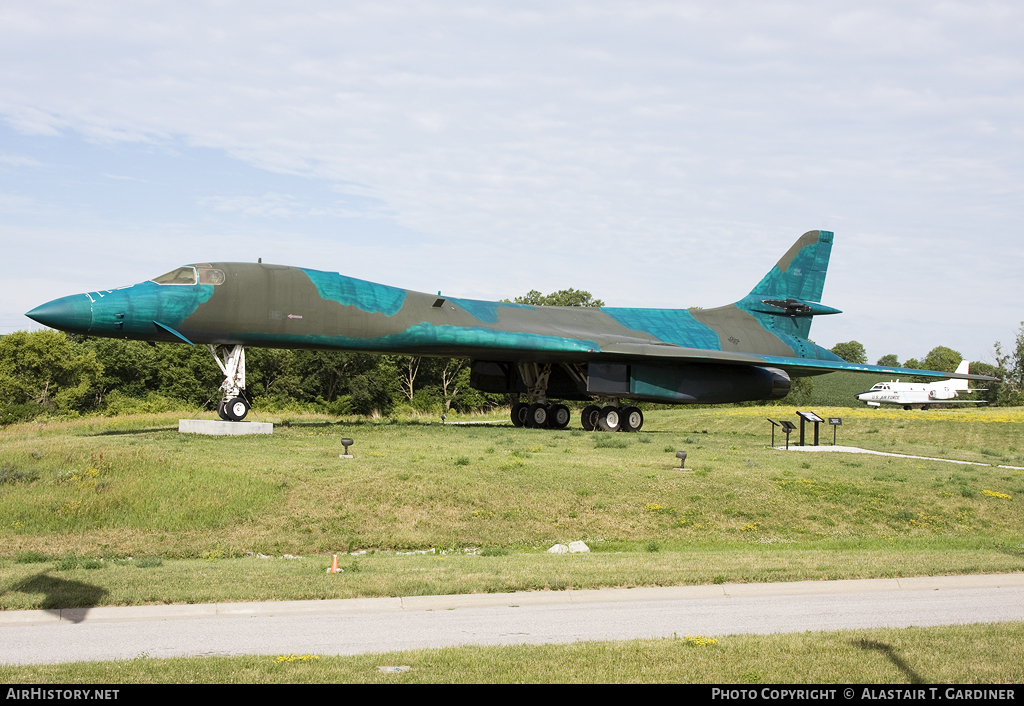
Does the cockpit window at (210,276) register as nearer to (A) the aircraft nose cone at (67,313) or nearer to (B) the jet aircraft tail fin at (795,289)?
(A) the aircraft nose cone at (67,313)

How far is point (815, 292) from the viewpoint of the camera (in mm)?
34406

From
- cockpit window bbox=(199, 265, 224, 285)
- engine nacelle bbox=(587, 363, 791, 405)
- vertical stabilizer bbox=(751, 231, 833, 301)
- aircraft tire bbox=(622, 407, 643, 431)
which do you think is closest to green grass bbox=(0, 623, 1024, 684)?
cockpit window bbox=(199, 265, 224, 285)

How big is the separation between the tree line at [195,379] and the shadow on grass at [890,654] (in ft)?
154

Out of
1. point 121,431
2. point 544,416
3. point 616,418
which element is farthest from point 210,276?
point 616,418

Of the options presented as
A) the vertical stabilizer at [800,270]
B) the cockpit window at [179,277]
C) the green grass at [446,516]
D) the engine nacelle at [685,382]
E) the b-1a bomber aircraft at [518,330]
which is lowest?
the green grass at [446,516]

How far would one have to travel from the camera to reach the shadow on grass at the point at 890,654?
641 cm

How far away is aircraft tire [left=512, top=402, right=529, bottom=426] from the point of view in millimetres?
29672

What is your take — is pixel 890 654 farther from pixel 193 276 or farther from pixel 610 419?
pixel 610 419

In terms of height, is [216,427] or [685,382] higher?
[685,382]

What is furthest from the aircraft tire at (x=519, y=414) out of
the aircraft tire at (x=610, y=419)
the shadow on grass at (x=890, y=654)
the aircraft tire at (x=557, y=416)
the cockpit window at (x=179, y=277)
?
the shadow on grass at (x=890, y=654)

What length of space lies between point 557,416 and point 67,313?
15708 mm

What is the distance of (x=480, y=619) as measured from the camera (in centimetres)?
864
